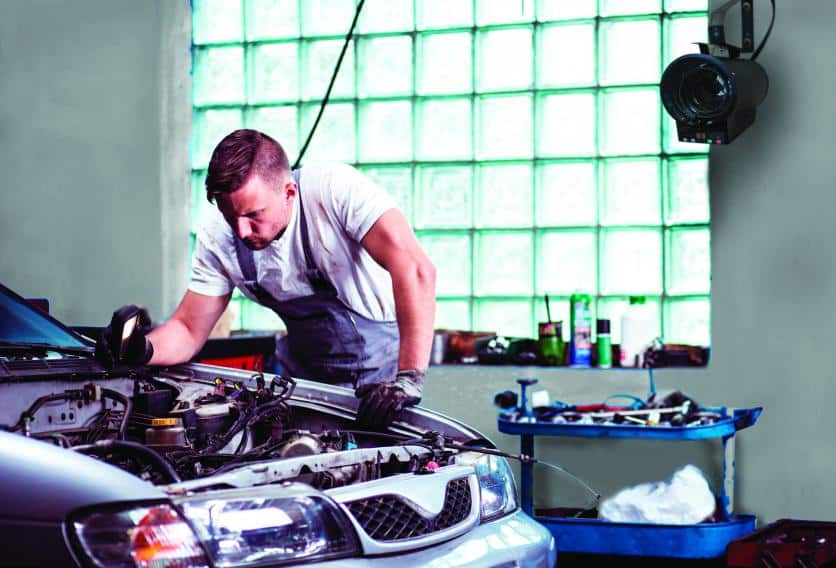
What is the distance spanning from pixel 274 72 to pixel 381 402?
298 cm

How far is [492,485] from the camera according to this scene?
2.27 meters

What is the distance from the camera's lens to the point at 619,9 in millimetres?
4547

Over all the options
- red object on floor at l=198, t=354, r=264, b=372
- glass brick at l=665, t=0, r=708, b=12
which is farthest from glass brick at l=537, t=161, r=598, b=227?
red object on floor at l=198, t=354, r=264, b=372

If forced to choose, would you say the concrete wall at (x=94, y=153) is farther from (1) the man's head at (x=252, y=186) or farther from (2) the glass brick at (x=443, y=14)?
(1) the man's head at (x=252, y=186)

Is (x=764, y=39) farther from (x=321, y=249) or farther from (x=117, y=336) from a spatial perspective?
(x=117, y=336)

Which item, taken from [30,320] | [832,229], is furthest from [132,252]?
[832,229]

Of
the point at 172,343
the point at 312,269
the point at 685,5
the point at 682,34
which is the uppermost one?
the point at 685,5

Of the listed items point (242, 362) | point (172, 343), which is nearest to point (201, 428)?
point (172, 343)

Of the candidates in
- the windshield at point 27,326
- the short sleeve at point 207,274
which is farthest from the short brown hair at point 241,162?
the windshield at point 27,326

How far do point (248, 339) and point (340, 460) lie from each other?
88.5 inches

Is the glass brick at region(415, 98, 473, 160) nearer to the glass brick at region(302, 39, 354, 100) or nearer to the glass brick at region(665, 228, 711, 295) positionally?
the glass brick at region(302, 39, 354, 100)

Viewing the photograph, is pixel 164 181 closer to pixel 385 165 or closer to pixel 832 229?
pixel 385 165

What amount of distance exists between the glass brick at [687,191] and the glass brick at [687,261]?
6cm

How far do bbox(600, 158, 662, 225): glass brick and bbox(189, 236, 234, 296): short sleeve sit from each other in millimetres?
1984
